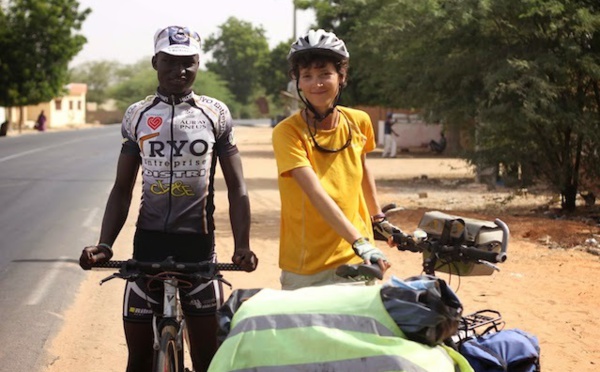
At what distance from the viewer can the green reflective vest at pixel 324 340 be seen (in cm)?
288

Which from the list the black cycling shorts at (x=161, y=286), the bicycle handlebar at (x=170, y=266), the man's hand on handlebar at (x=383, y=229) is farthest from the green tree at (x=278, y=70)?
the bicycle handlebar at (x=170, y=266)

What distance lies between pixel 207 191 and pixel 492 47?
1273 centimetres

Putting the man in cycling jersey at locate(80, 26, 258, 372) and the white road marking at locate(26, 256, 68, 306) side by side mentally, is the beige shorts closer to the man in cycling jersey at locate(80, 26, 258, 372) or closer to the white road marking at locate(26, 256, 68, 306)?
the man in cycling jersey at locate(80, 26, 258, 372)

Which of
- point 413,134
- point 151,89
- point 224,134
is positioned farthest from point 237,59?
point 224,134

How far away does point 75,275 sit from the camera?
35.4ft

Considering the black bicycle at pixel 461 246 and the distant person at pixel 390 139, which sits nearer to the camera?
the black bicycle at pixel 461 246

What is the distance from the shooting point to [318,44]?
3932mm

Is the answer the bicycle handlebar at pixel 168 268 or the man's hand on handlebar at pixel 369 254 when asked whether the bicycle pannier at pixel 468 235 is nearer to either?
the man's hand on handlebar at pixel 369 254

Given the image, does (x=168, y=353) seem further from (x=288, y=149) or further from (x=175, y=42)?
(x=175, y=42)

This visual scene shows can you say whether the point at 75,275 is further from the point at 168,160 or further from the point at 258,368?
the point at 258,368

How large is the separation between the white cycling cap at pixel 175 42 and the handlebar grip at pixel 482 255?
53.9 inches

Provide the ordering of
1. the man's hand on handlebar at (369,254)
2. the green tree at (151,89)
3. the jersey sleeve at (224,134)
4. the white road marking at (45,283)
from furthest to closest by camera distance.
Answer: the green tree at (151,89) < the white road marking at (45,283) < the jersey sleeve at (224,134) < the man's hand on handlebar at (369,254)

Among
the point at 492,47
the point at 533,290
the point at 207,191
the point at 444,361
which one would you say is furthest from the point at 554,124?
the point at 444,361

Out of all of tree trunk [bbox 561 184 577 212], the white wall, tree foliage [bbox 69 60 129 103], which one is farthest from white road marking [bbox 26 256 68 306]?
tree foliage [bbox 69 60 129 103]
